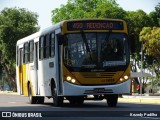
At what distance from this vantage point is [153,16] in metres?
81.2

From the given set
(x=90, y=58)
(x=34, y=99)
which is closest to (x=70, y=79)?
(x=90, y=58)

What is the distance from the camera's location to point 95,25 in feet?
82.5

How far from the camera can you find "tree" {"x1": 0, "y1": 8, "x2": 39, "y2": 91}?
248 ft

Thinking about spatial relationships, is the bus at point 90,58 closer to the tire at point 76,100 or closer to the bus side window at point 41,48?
the tire at point 76,100

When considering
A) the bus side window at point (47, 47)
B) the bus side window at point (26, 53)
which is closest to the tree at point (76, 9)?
the bus side window at point (26, 53)

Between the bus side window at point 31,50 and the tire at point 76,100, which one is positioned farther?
the bus side window at point 31,50

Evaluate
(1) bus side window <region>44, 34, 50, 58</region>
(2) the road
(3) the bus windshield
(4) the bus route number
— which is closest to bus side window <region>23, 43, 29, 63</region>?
(1) bus side window <region>44, 34, 50, 58</region>

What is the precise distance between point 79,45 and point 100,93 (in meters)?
1.98

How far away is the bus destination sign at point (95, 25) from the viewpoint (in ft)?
82.1

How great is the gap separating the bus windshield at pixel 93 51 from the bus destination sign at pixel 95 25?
0.26 m

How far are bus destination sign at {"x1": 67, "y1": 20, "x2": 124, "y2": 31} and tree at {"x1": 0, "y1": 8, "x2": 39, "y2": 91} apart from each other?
1982 inches

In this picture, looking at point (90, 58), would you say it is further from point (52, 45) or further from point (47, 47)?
point (47, 47)

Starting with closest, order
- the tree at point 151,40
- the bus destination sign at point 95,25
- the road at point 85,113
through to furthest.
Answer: the road at point 85,113, the bus destination sign at point 95,25, the tree at point 151,40

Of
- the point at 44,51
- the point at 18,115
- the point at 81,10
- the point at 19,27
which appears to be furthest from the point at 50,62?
the point at 81,10
